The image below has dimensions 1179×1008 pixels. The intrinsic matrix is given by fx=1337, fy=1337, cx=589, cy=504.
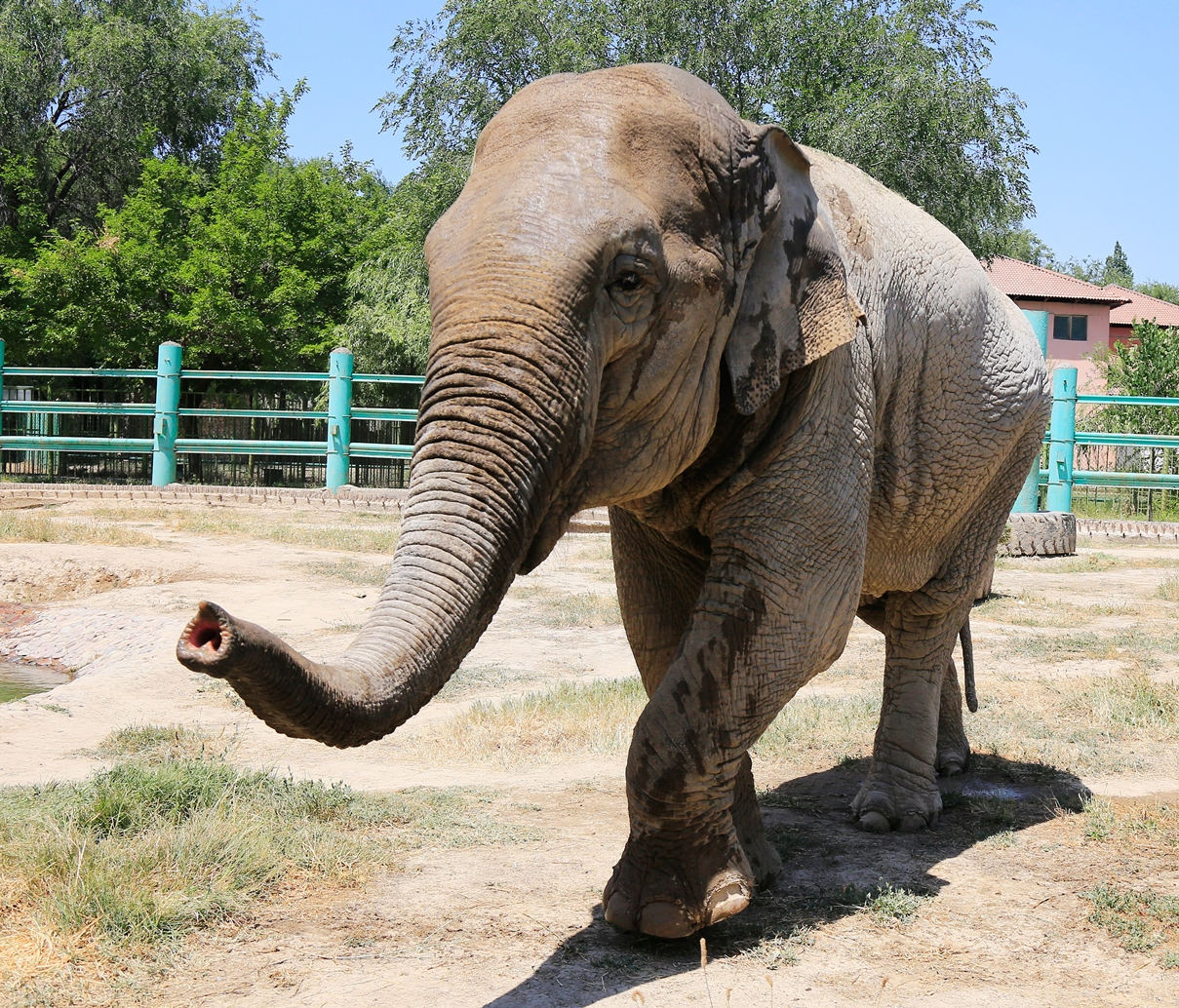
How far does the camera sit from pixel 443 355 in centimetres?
324

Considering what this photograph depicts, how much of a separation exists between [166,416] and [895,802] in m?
19.7

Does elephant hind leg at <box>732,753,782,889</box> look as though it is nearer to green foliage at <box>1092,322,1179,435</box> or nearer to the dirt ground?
the dirt ground

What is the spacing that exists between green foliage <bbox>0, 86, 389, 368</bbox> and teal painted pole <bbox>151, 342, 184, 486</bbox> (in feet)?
14.7

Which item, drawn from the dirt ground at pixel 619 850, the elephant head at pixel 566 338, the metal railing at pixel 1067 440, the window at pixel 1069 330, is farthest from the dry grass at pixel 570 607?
the window at pixel 1069 330

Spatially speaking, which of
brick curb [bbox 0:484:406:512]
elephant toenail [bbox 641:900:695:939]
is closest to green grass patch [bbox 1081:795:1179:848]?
elephant toenail [bbox 641:900:695:939]

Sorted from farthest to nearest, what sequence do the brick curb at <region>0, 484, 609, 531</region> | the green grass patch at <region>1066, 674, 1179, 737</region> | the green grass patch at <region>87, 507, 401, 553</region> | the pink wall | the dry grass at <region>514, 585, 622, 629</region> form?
1. the pink wall
2. the brick curb at <region>0, 484, 609, 531</region>
3. the green grass patch at <region>87, 507, 401, 553</region>
4. the dry grass at <region>514, 585, 622, 629</region>
5. the green grass patch at <region>1066, 674, 1179, 737</region>

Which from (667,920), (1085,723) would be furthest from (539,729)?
(667,920)

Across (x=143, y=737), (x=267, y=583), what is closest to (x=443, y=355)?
(x=143, y=737)

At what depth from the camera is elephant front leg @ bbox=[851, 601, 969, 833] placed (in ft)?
18.7

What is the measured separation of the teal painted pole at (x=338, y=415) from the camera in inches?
867

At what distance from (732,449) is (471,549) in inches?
51.9

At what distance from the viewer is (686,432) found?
12.4ft

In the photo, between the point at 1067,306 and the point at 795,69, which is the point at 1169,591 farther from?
the point at 1067,306

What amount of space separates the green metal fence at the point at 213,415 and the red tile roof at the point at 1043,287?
134ft
